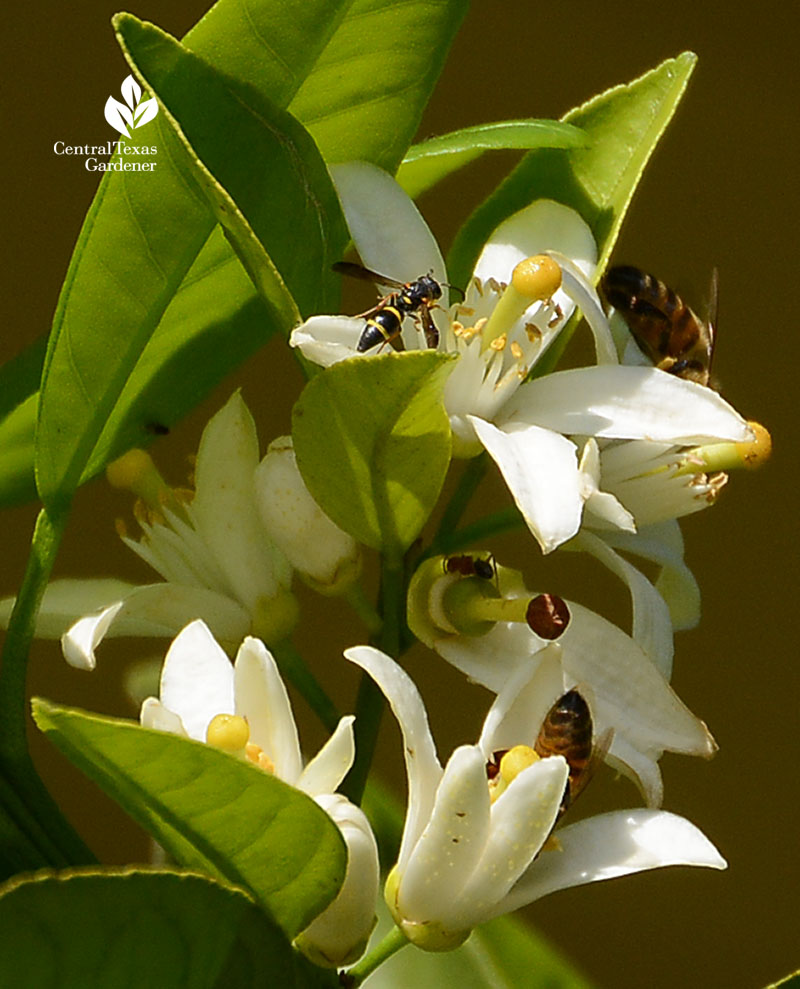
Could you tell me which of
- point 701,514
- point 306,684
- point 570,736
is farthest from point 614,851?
point 701,514

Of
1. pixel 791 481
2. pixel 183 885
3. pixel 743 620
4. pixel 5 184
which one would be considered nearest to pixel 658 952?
pixel 743 620

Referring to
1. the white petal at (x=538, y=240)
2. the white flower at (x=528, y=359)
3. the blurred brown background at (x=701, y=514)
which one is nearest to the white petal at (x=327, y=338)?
the white flower at (x=528, y=359)

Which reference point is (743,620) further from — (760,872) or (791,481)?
(760,872)

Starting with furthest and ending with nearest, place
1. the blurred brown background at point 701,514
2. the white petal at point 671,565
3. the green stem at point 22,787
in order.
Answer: the blurred brown background at point 701,514 → the white petal at point 671,565 → the green stem at point 22,787

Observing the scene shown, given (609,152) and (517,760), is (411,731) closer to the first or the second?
(517,760)

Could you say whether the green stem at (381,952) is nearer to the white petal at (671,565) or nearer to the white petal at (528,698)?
the white petal at (528,698)
